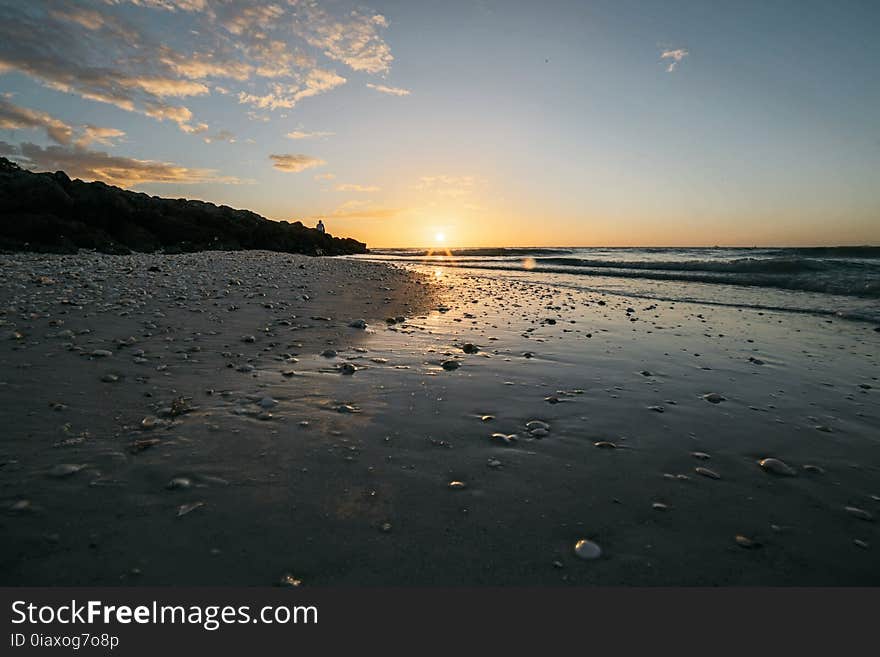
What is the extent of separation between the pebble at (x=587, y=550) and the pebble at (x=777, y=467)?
6.57 feet

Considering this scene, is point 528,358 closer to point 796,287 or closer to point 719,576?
point 719,576

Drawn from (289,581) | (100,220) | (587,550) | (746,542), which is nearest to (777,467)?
Answer: (746,542)

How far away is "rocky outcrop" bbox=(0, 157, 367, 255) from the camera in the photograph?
831 inches

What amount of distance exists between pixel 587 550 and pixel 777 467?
2136mm

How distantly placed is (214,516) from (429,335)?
585 centimetres

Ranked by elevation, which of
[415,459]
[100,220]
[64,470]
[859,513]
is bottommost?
[859,513]

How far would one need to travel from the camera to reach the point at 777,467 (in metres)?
3.39

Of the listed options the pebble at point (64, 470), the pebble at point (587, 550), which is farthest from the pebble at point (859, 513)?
the pebble at point (64, 470)

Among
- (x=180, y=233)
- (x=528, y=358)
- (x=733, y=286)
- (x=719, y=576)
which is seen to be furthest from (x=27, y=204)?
(x=733, y=286)

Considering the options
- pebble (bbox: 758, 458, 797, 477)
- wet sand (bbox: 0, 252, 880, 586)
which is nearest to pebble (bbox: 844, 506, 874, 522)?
wet sand (bbox: 0, 252, 880, 586)

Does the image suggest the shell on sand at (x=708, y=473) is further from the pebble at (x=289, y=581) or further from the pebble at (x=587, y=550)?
the pebble at (x=289, y=581)

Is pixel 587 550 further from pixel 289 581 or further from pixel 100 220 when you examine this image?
pixel 100 220

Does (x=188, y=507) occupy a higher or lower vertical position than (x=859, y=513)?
higher

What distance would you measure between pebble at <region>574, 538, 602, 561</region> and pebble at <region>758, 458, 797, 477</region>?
2003 millimetres
